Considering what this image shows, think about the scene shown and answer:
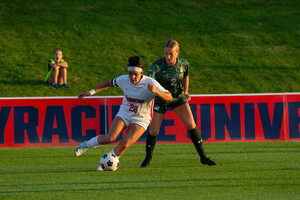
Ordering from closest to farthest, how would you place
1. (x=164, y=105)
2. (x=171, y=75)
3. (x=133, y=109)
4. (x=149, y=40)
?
(x=133, y=109) < (x=171, y=75) < (x=164, y=105) < (x=149, y=40)

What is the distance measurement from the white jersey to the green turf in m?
10.2

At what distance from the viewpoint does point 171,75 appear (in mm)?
9586

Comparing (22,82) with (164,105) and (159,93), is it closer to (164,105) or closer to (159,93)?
(164,105)

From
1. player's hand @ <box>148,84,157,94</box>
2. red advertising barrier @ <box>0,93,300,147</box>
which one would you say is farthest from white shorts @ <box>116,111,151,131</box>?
red advertising barrier @ <box>0,93,300,147</box>

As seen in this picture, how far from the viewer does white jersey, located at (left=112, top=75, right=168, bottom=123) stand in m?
8.96

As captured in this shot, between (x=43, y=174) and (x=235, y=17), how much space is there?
20377 mm

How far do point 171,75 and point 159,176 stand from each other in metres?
2.02

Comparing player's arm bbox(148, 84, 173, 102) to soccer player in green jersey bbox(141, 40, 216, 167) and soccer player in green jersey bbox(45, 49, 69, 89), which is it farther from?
soccer player in green jersey bbox(45, 49, 69, 89)

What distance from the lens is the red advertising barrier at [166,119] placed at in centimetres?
1538

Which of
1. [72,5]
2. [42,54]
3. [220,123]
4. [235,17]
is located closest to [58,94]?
[42,54]

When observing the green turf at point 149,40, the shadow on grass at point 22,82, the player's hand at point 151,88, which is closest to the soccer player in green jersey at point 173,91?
the player's hand at point 151,88

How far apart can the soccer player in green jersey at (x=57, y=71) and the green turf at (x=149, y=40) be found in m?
0.33

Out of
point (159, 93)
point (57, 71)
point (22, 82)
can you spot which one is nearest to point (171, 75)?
point (159, 93)

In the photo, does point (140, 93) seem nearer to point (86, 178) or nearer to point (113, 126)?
point (113, 126)
